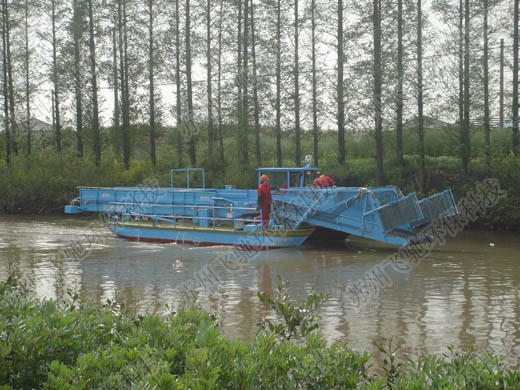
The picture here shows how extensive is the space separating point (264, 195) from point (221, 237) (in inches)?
81.4

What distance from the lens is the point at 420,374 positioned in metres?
3.71

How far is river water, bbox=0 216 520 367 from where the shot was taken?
861 centimetres

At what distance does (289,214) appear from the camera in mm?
17672

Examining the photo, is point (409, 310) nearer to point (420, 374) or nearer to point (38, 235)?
point (420, 374)

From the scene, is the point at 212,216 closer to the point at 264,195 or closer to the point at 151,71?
the point at 264,195

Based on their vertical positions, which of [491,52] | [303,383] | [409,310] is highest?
[491,52]

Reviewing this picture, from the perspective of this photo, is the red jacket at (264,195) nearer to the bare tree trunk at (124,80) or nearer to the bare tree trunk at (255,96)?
the bare tree trunk at (255,96)

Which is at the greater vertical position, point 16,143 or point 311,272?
point 16,143

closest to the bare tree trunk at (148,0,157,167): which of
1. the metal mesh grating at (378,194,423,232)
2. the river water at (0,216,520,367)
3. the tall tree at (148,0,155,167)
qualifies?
the tall tree at (148,0,155,167)

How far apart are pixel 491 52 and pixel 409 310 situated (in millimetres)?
18609

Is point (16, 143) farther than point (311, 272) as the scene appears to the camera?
Yes

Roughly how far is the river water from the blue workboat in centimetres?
59

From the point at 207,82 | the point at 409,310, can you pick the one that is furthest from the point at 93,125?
the point at 409,310

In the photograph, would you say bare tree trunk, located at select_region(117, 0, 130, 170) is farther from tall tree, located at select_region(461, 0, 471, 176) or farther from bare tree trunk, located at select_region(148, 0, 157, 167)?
tall tree, located at select_region(461, 0, 471, 176)
